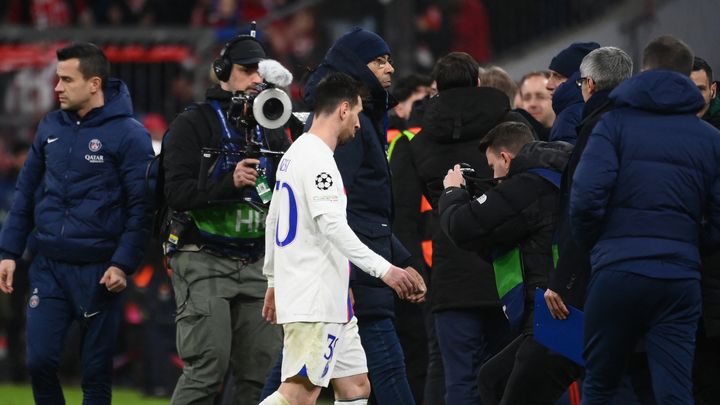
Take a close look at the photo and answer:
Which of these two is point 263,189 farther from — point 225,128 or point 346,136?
point 346,136

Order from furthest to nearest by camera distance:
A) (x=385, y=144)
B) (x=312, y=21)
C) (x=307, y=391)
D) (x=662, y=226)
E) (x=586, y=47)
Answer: (x=312, y=21) < (x=586, y=47) < (x=385, y=144) < (x=307, y=391) < (x=662, y=226)

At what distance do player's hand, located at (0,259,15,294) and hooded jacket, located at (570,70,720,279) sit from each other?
372 centimetres

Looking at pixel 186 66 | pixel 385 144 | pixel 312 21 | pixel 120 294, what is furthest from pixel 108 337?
pixel 186 66

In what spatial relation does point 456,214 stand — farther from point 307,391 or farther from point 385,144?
point 307,391

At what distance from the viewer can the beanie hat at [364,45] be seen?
7.74 meters

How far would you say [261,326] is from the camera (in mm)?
8156

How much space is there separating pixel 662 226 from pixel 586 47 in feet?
7.65

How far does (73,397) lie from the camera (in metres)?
13.3

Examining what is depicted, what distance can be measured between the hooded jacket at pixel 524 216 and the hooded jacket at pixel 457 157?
690 mm

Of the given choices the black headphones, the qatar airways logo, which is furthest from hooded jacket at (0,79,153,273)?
the black headphones

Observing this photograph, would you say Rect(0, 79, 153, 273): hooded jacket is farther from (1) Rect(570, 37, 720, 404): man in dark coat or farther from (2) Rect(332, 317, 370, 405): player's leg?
(1) Rect(570, 37, 720, 404): man in dark coat

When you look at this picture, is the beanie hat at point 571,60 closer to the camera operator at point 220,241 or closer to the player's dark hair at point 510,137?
the player's dark hair at point 510,137

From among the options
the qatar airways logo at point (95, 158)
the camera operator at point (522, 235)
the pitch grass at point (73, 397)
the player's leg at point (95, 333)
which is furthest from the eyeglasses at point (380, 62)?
the pitch grass at point (73, 397)

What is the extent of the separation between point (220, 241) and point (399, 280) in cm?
167
